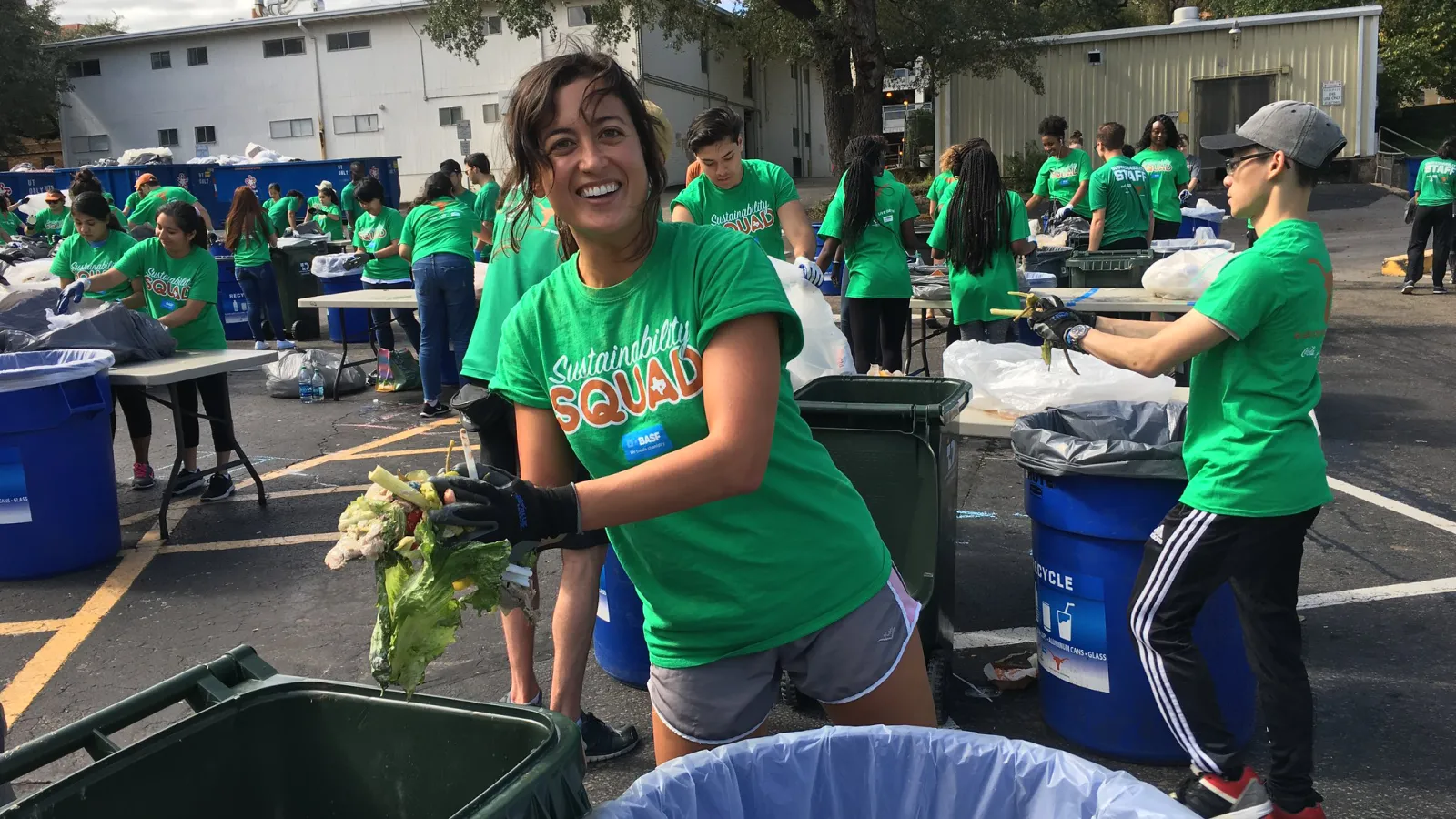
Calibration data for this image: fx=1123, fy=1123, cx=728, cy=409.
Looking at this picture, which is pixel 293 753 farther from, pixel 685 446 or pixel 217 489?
pixel 217 489

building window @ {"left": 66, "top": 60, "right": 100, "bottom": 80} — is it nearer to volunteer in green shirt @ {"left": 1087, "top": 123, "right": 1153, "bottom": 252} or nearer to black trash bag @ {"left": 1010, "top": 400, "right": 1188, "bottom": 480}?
volunteer in green shirt @ {"left": 1087, "top": 123, "right": 1153, "bottom": 252}

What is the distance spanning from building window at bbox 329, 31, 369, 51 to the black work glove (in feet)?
123

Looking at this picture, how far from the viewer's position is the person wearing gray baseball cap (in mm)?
2693

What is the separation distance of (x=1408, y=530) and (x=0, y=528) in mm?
6689

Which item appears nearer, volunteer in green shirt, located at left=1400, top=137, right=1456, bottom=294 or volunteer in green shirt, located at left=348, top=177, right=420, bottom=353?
volunteer in green shirt, located at left=348, top=177, right=420, bottom=353

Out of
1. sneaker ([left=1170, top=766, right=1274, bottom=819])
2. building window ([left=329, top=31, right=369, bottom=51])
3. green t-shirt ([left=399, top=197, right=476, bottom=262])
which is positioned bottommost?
sneaker ([left=1170, top=766, right=1274, bottom=819])

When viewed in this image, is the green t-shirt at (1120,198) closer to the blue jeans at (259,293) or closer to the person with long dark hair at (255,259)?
the person with long dark hair at (255,259)

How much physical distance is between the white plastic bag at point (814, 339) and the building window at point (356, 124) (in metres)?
33.7

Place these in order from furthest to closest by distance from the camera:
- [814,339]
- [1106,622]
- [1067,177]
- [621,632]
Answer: [1067,177]
[814,339]
[621,632]
[1106,622]

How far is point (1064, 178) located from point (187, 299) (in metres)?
8.35

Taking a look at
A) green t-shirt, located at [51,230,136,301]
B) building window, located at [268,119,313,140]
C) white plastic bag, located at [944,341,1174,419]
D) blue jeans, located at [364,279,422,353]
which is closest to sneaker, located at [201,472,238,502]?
green t-shirt, located at [51,230,136,301]

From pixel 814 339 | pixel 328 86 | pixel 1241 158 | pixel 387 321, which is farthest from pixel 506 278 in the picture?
pixel 328 86

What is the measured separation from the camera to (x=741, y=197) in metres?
5.45

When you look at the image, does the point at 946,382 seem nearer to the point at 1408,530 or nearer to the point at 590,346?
the point at 590,346
